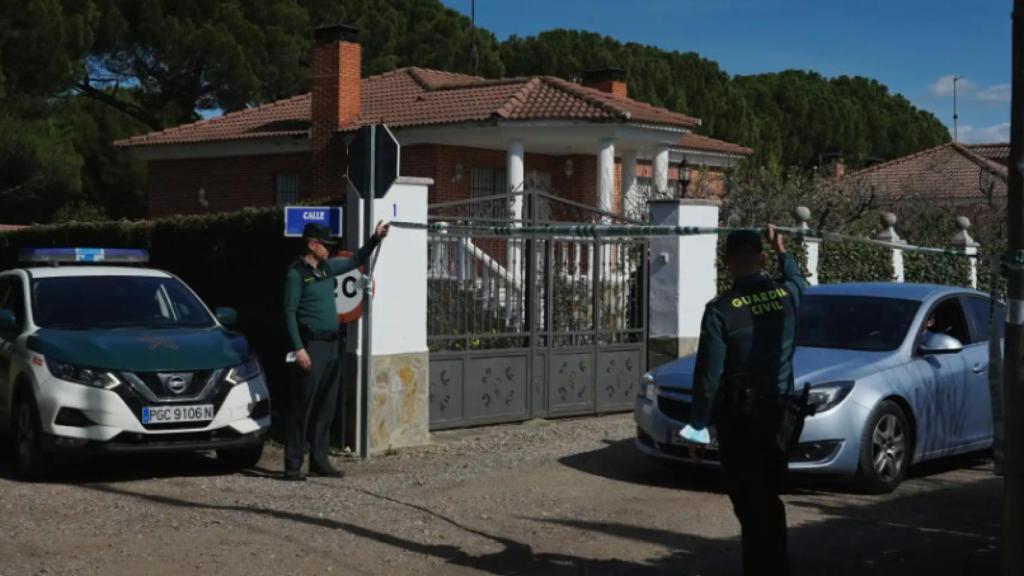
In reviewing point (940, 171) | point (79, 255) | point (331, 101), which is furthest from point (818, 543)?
point (940, 171)

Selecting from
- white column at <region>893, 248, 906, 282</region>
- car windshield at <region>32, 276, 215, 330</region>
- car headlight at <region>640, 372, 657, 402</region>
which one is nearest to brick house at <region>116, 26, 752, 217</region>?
white column at <region>893, 248, 906, 282</region>

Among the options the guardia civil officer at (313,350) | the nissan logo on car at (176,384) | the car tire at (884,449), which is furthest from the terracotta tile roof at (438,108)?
the car tire at (884,449)

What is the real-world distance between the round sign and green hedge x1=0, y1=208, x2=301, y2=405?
129 centimetres

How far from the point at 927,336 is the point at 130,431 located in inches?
234

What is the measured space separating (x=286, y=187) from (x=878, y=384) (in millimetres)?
22195

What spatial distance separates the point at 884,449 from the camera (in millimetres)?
9055

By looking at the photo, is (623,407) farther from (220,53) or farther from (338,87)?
(220,53)

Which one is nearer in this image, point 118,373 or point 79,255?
point 118,373

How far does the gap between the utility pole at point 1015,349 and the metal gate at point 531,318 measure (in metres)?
6.39

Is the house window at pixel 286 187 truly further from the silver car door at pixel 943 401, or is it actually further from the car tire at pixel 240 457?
the silver car door at pixel 943 401

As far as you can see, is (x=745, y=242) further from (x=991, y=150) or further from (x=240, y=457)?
(x=991, y=150)

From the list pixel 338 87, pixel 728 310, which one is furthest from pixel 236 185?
pixel 728 310

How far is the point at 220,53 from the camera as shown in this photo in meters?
32.7

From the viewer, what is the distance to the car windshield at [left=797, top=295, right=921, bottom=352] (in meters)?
9.67
